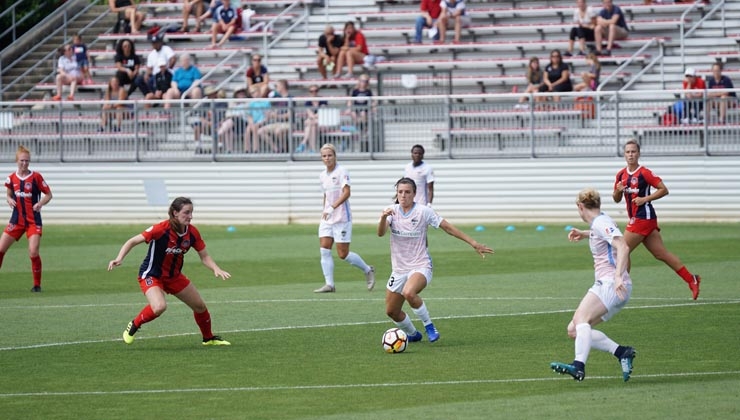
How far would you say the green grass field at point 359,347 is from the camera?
32.1 ft

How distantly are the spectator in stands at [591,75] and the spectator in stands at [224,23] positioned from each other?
10.4 meters

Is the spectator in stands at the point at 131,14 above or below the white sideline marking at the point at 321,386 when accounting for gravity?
above

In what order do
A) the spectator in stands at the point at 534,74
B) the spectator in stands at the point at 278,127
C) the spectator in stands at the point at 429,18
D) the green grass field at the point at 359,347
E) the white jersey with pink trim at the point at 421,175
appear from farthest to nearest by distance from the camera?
the spectator in stands at the point at 429,18
the spectator in stands at the point at 534,74
the spectator in stands at the point at 278,127
the white jersey with pink trim at the point at 421,175
the green grass field at the point at 359,347


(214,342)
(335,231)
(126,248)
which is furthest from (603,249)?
(335,231)

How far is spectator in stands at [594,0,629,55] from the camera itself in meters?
32.1

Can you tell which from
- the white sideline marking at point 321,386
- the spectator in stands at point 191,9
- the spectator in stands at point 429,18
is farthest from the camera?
the spectator in stands at point 191,9

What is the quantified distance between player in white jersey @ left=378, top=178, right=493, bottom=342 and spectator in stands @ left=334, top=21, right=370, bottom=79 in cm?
2111

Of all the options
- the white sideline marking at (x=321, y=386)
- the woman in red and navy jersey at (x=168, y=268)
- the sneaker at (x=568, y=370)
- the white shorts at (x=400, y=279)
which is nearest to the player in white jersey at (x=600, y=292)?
the sneaker at (x=568, y=370)

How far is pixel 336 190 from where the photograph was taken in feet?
60.7

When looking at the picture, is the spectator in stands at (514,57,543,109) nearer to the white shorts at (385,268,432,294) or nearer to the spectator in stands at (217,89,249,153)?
the spectator in stands at (217,89,249,153)

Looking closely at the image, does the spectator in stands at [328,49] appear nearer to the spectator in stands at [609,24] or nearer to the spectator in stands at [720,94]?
the spectator in stands at [609,24]

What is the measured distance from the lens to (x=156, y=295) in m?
12.9

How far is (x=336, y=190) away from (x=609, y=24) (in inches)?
620

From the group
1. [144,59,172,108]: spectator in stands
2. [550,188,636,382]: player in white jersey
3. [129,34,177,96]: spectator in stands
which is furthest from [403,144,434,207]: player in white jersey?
[129,34,177,96]: spectator in stands
